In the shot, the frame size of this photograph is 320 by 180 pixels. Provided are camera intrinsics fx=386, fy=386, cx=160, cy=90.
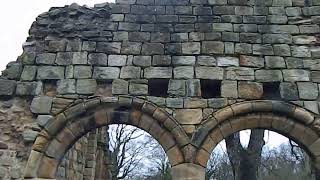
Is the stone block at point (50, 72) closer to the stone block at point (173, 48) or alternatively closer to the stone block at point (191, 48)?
the stone block at point (173, 48)

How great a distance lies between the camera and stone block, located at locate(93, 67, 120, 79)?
6.31 meters

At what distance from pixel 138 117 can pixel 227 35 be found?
209 centimetres

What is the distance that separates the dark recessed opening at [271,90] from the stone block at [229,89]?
1.62 feet

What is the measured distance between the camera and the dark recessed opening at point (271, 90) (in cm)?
621

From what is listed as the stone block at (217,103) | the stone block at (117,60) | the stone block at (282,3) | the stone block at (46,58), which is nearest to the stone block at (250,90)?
the stone block at (217,103)

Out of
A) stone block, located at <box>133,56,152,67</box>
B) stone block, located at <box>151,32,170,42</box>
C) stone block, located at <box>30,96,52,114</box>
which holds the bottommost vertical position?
stone block, located at <box>30,96,52,114</box>

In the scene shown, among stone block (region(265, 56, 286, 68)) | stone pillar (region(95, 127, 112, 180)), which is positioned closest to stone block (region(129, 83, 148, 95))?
stone block (region(265, 56, 286, 68))

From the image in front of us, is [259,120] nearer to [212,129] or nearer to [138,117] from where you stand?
[212,129]

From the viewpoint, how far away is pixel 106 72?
6.35m

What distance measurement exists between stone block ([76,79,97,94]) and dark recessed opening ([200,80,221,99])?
1756 mm

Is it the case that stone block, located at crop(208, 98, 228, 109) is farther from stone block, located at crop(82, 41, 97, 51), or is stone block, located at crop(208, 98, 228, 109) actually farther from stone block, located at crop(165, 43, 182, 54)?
stone block, located at crop(82, 41, 97, 51)

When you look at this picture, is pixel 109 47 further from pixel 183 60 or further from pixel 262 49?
pixel 262 49

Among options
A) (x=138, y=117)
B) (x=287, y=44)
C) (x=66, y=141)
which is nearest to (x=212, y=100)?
(x=138, y=117)

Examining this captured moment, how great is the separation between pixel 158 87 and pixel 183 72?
19.5 inches
